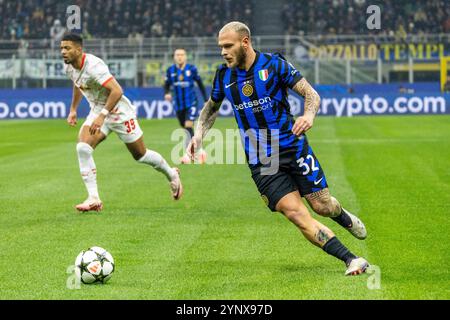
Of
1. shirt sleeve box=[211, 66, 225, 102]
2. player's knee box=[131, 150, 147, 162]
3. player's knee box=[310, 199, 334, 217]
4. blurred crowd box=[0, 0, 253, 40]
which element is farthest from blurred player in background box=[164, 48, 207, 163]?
blurred crowd box=[0, 0, 253, 40]

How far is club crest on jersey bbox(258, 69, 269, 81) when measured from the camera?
9.06 meters

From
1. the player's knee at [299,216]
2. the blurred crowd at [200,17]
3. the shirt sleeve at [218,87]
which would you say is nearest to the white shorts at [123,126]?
the shirt sleeve at [218,87]

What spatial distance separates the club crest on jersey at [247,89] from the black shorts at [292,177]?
62 cm

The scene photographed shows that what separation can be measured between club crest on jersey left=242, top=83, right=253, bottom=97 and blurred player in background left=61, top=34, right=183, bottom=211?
13.9 feet

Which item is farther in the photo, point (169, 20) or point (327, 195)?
point (169, 20)

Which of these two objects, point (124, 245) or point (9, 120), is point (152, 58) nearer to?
point (9, 120)

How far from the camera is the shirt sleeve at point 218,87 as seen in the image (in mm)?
9320

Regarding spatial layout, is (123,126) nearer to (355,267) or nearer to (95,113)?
(95,113)

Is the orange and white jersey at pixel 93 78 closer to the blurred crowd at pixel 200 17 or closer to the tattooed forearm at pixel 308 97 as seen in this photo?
the tattooed forearm at pixel 308 97

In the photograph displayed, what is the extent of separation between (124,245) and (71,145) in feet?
55.0

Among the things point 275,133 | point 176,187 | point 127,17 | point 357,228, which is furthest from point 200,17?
point 275,133

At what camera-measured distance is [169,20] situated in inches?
2052
